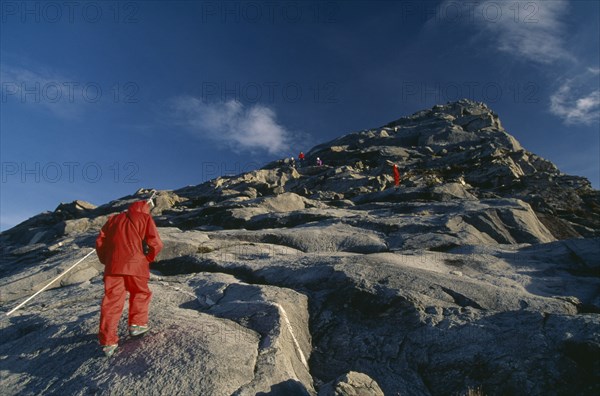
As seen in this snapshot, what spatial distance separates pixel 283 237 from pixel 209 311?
845 centimetres

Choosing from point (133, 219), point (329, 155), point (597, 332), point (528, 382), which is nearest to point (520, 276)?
point (597, 332)

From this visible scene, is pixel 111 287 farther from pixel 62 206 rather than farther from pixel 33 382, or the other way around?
pixel 62 206

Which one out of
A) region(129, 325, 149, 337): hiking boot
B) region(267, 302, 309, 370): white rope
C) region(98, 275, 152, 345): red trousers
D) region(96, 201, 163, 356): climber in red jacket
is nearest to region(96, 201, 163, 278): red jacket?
region(96, 201, 163, 356): climber in red jacket

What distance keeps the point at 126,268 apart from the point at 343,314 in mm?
5522

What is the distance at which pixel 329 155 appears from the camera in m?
75.1

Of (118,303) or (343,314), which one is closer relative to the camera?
(118,303)

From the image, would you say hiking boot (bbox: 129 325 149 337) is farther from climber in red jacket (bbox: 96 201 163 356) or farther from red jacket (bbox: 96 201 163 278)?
red jacket (bbox: 96 201 163 278)

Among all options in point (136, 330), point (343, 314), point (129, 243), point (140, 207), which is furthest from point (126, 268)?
point (343, 314)

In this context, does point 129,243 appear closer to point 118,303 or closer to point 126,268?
point 126,268

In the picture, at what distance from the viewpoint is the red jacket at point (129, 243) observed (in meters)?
7.61

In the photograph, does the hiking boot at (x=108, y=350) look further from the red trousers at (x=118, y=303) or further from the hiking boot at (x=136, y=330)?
the hiking boot at (x=136, y=330)

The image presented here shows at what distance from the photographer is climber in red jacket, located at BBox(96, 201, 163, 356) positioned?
7168 millimetres

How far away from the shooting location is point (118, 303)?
24.4ft

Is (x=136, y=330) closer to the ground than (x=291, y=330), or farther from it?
farther from it
